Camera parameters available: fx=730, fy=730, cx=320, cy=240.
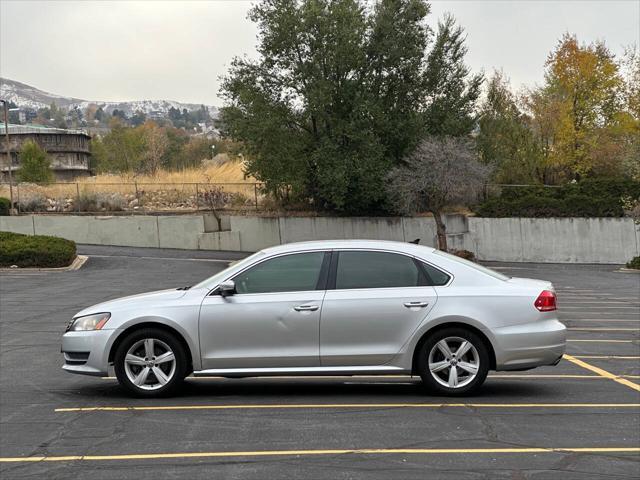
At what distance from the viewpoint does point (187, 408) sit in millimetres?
7125

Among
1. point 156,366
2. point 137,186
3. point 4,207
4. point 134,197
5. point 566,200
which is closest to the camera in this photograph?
point 156,366

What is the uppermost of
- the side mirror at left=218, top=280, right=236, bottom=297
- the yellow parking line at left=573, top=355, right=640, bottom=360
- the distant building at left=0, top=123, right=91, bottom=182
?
the distant building at left=0, top=123, right=91, bottom=182

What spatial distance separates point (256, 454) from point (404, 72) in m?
33.7

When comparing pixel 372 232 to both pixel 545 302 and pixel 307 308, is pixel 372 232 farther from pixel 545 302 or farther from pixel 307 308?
pixel 307 308

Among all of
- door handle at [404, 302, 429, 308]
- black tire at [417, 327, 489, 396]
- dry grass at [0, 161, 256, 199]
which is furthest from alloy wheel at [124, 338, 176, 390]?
dry grass at [0, 161, 256, 199]

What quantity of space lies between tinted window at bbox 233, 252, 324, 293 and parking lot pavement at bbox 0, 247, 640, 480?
1.15m

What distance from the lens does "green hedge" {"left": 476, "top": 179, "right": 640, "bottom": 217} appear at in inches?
1521

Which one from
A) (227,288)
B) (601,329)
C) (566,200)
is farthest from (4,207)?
(227,288)

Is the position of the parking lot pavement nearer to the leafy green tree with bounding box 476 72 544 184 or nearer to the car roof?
the car roof

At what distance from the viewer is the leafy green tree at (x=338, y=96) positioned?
34.5 metres

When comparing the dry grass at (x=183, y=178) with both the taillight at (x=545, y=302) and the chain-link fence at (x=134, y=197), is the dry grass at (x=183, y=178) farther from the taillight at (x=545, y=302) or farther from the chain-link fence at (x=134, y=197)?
the taillight at (x=545, y=302)

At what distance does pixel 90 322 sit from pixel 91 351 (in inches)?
12.1

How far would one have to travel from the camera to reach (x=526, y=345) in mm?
7340

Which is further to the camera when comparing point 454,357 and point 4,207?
point 4,207
